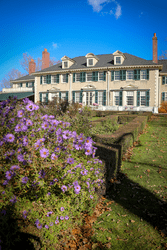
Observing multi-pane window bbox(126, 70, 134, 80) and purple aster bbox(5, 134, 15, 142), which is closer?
purple aster bbox(5, 134, 15, 142)

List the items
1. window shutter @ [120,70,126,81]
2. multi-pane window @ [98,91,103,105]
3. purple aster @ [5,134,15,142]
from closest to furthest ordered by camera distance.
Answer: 1. purple aster @ [5,134,15,142]
2. window shutter @ [120,70,126,81]
3. multi-pane window @ [98,91,103,105]

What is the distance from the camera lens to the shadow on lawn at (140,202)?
3136mm

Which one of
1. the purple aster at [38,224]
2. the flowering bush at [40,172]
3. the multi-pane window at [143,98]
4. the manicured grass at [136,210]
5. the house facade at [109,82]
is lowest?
the manicured grass at [136,210]

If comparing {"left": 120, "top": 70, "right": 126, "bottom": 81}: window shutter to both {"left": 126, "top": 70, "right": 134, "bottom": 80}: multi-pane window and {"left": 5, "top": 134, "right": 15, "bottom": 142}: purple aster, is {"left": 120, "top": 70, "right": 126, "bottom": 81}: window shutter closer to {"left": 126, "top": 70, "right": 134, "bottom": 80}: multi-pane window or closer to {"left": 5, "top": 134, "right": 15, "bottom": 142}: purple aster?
{"left": 126, "top": 70, "right": 134, "bottom": 80}: multi-pane window

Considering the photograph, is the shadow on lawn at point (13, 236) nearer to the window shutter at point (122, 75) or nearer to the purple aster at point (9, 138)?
the purple aster at point (9, 138)

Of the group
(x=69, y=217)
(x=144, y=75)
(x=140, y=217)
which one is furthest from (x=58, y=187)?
(x=144, y=75)

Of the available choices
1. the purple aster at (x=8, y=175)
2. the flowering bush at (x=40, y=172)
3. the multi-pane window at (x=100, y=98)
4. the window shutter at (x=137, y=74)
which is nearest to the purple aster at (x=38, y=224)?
the flowering bush at (x=40, y=172)

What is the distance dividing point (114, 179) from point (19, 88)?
102 ft

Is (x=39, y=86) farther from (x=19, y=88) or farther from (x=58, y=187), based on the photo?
(x=58, y=187)

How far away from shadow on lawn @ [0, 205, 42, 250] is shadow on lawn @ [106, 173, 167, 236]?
206 cm

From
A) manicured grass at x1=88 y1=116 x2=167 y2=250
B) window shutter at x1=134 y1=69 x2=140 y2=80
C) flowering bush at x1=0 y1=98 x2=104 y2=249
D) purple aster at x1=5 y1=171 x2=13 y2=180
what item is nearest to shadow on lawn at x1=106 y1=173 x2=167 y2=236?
manicured grass at x1=88 y1=116 x2=167 y2=250

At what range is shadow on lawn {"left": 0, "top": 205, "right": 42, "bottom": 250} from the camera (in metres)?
1.68

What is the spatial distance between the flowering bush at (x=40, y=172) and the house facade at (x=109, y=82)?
68.6ft

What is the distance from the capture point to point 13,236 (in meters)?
1.77
